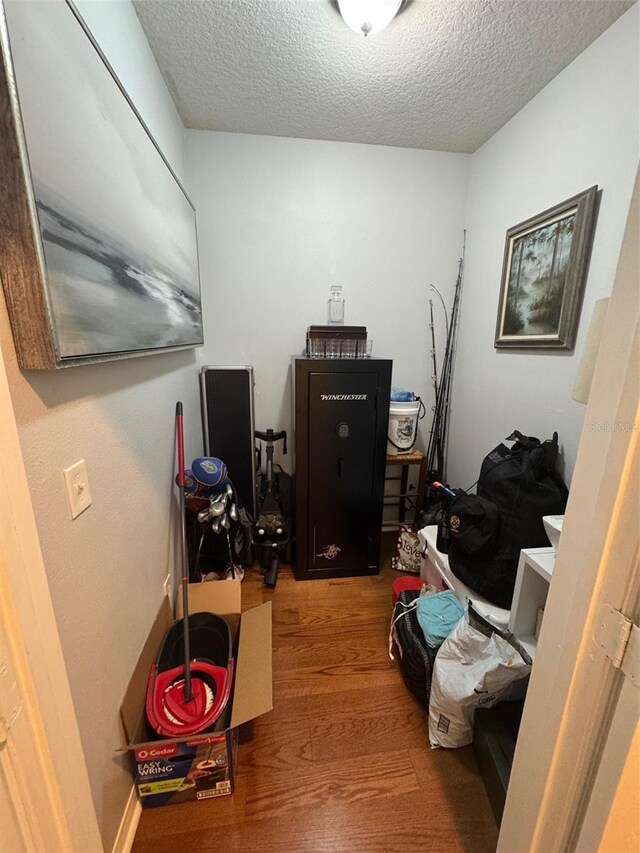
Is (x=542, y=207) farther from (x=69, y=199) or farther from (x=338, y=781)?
(x=338, y=781)

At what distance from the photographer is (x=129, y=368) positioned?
1.06 meters

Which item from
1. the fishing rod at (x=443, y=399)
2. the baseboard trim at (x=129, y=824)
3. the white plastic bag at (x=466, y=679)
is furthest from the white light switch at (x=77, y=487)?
the fishing rod at (x=443, y=399)

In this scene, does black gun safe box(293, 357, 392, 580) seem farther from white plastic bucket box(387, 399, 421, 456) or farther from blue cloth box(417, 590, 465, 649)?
blue cloth box(417, 590, 465, 649)

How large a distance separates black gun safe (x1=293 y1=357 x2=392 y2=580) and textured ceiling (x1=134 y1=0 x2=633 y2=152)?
1290mm

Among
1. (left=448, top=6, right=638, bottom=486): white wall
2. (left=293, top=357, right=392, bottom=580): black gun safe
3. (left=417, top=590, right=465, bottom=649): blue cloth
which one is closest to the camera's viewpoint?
(left=448, top=6, right=638, bottom=486): white wall

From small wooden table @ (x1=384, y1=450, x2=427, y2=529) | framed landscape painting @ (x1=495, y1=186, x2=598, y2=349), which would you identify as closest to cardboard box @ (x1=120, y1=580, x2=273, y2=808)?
small wooden table @ (x1=384, y1=450, x2=427, y2=529)

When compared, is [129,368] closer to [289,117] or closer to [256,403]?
[256,403]

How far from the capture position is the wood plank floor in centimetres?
96

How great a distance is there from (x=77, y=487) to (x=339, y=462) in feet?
4.31

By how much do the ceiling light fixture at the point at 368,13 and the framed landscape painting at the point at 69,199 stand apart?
0.86 metres

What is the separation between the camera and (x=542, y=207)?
156 cm

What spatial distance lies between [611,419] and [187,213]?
6.29 feet

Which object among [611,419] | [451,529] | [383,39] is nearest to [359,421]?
[451,529]

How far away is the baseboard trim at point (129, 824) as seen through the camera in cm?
89
